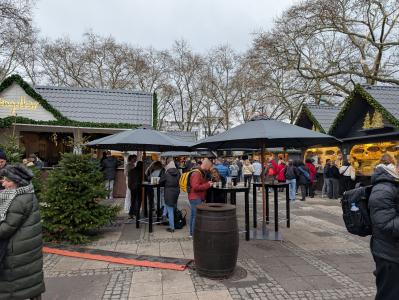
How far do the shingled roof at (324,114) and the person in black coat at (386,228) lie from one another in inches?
576

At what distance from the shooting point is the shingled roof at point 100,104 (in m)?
14.7

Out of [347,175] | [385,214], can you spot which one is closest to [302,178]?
[347,175]

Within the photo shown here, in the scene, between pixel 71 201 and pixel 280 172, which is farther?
pixel 280 172

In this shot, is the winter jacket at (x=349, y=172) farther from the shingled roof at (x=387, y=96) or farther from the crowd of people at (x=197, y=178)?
the shingled roof at (x=387, y=96)

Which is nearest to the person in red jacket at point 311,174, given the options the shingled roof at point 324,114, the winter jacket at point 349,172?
the winter jacket at point 349,172

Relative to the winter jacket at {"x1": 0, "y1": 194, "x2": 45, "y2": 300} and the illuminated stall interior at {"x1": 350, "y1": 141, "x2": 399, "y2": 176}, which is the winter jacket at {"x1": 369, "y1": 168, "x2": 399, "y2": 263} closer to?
the winter jacket at {"x1": 0, "y1": 194, "x2": 45, "y2": 300}

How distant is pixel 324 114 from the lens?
18.4m

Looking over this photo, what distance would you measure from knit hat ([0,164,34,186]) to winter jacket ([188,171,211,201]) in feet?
12.2

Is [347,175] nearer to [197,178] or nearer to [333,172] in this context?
[333,172]

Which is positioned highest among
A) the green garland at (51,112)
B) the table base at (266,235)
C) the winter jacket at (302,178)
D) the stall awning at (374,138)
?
the green garland at (51,112)

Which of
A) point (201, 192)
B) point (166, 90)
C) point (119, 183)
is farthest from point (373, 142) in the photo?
point (166, 90)

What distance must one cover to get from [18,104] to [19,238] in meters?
12.4

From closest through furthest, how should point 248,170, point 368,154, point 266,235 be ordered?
point 266,235 < point 368,154 < point 248,170

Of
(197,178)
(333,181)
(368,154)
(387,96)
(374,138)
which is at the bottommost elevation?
(333,181)
